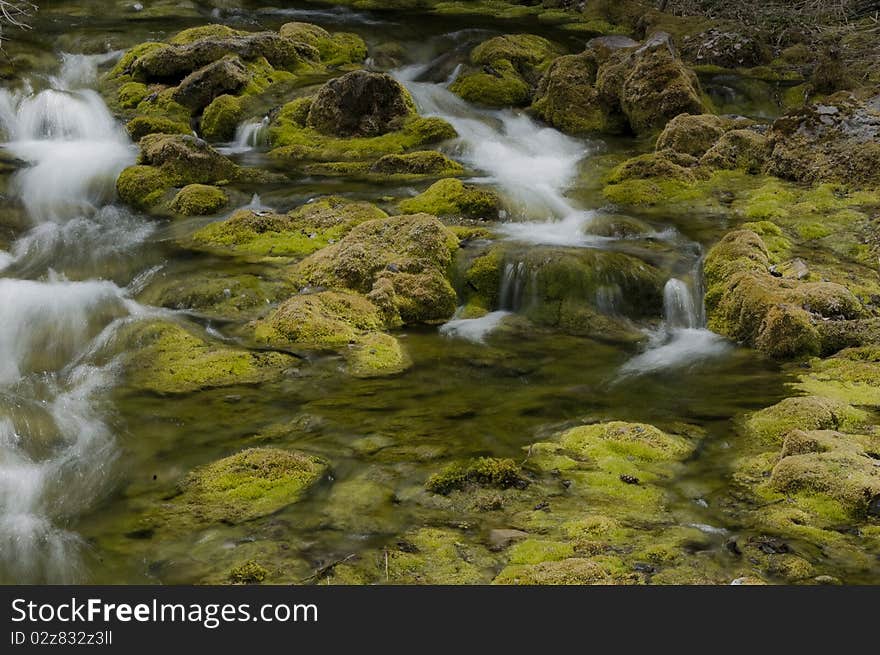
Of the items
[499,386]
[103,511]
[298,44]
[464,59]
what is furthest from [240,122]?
[103,511]

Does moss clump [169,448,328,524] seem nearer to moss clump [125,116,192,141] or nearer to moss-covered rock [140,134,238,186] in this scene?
moss-covered rock [140,134,238,186]

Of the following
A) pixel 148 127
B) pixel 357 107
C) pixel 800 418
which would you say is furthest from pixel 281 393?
pixel 148 127

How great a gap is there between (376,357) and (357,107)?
11947 mm

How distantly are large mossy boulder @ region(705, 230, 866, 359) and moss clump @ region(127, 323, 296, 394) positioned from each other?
21.5 ft

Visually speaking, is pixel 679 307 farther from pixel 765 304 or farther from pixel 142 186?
pixel 142 186

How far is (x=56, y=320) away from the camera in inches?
471

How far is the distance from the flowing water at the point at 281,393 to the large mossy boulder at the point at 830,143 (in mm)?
3678

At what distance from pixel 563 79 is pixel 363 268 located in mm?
12491

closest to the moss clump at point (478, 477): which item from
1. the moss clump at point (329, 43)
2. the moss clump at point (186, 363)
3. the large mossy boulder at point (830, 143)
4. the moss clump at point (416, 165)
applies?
the moss clump at point (186, 363)

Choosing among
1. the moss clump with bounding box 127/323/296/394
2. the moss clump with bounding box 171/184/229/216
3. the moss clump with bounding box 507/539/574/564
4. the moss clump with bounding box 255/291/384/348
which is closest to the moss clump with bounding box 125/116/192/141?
the moss clump with bounding box 171/184/229/216

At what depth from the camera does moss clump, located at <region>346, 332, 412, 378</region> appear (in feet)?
35.9

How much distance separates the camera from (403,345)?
1197 centimetres

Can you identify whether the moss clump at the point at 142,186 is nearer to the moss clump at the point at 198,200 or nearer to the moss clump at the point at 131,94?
the moss clump at the point at 198,200

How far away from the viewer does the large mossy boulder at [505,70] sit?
24438mm
